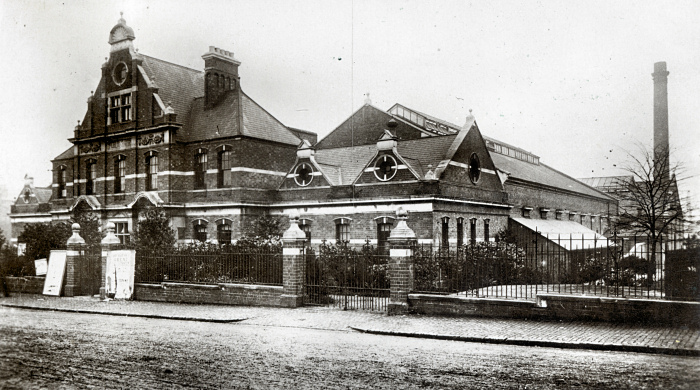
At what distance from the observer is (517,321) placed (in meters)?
12.8

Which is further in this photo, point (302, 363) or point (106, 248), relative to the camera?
point (106, 248)

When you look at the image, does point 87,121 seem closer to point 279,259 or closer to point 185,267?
point 185,267

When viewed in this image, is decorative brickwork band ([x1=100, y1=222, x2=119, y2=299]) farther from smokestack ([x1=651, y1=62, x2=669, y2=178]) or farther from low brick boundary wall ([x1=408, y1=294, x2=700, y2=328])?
smokestack ([x1=651, y1=62, x2=669, y2=178])

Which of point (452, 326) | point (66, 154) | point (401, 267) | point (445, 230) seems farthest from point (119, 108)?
point (452, 326)

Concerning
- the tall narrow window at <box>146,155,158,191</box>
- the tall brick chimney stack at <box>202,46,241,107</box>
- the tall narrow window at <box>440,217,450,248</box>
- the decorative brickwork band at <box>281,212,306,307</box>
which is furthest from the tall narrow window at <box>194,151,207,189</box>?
the decorative brickwork band at <box>281,212,306,307</box>

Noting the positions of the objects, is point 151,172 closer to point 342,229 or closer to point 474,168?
point 342,229

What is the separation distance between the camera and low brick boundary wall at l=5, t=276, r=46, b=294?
21922 millimetres

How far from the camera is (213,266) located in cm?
1823

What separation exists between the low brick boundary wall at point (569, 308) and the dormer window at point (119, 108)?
22.4m

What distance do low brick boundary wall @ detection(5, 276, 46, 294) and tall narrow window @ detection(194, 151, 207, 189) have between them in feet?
30.8

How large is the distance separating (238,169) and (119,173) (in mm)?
7814

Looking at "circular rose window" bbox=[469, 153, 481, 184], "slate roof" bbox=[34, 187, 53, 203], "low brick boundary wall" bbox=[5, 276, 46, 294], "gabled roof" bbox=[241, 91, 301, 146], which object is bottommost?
"low brick boundary wall" bbox=[5, 276, 46, 294]

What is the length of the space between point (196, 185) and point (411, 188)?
1225cm

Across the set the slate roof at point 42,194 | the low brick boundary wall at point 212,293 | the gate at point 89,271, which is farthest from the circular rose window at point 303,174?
the slate roof at point 42,194
